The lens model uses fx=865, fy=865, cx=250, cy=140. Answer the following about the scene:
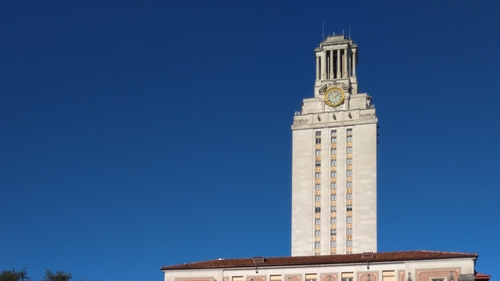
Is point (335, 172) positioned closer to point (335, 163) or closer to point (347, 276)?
point (335, 163)

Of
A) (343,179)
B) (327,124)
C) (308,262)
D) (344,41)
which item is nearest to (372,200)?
(343,179)

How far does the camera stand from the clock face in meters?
175

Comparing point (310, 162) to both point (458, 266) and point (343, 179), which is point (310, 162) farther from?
point (458, 266)

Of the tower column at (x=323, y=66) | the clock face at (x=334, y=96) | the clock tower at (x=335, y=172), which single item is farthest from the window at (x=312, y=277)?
the tower column at (x=323, y=66)

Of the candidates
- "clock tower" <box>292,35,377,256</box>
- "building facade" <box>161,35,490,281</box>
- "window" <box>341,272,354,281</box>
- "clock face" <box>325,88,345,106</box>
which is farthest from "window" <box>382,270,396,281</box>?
"clock face" <box>325,88,345,106</box>

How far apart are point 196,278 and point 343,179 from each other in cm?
7906

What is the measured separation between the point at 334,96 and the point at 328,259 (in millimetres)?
90803

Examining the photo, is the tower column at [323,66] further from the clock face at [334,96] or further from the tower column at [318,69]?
the clock face at [334,96]

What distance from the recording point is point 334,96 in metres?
177

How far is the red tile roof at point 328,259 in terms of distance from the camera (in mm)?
85256

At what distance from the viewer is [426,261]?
85125 millimetres

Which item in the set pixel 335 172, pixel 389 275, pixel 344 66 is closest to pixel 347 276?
pixel 389 275

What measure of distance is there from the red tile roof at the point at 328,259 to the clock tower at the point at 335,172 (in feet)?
226

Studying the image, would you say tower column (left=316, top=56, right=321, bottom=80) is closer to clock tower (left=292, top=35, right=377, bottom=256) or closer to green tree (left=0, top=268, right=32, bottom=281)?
clock tower (left=292, top=35, right=377, bottom=256)
